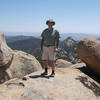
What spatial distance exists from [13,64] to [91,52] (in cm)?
678

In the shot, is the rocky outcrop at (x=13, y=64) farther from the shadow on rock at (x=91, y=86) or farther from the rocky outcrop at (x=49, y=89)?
the shadow on rock at (x=91, y=86)

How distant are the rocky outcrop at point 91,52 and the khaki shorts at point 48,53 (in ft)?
18.3

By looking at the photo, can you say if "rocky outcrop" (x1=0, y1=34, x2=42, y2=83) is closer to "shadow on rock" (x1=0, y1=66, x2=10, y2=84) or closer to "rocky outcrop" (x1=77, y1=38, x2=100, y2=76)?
"shadow on rock" (x1=0, y1=66, x2=10, y2=84)

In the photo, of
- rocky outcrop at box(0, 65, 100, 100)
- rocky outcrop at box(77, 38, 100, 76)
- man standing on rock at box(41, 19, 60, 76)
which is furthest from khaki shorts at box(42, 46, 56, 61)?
Answer: rocky outcrop at box(77, 38, 100, 76)

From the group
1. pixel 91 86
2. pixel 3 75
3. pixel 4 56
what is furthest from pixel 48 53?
pixel 3 75

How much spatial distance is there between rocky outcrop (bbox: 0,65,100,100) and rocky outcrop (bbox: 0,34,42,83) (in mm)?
3009

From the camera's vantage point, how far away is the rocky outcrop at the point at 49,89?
381 inches

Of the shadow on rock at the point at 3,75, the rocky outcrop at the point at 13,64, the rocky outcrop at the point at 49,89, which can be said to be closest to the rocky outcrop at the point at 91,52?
the rocky outcrop at the point at 49,89

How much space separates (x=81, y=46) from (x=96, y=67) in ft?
8.05

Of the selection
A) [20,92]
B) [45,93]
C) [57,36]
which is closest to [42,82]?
[45,93]

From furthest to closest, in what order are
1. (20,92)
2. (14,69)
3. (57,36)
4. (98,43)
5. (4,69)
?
(98,43) < (14,69) < (4,69) < (57,36) < (20,92)

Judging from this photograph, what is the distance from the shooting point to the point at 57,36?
11.9 meters

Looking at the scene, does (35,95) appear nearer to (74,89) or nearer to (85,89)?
(74,89)

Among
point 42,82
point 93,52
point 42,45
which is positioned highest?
point 42,45
